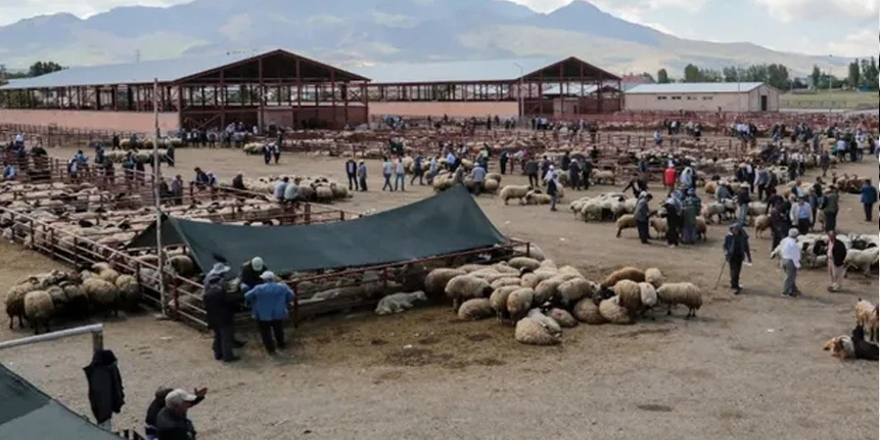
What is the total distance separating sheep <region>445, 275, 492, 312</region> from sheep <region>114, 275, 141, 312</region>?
4.98 m

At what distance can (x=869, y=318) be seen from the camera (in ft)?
44.9

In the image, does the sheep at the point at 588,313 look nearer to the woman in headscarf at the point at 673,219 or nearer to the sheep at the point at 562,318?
the sheep at the point at 562,318

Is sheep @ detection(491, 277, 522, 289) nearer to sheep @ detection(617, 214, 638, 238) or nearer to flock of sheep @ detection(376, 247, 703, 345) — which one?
flock of sheep @ detection(376, 247, 703, 345)

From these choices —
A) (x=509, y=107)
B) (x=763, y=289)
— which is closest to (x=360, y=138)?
(x=509, y=107)

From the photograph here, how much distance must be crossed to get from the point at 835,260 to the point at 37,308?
13.0 metres

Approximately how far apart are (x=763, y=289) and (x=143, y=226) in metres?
12.7

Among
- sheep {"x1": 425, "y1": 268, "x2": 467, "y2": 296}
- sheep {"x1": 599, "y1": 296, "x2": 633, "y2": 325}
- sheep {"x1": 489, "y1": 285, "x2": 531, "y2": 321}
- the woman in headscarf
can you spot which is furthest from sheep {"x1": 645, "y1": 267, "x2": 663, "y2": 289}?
the woman in headscarf

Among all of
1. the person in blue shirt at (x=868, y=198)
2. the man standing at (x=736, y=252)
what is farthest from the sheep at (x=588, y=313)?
the person in blue shirt at (x=868, y=198)

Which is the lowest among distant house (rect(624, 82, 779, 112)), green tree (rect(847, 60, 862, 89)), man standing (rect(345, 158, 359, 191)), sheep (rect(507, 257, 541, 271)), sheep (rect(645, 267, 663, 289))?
sheep (rect(645, 267, 663, 289))

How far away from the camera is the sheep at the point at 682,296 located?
15188mm

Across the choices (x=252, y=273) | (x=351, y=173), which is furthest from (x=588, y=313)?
(x=351, y=173)

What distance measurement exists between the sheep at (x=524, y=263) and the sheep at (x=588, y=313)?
205 cm

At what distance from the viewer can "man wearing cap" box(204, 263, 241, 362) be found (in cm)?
1320

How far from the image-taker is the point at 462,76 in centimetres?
7700
